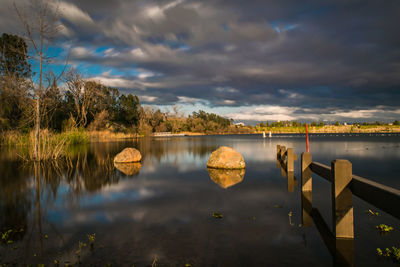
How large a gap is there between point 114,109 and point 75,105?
60.7ft

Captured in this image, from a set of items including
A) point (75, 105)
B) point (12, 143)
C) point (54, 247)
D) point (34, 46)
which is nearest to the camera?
point (54, 247)

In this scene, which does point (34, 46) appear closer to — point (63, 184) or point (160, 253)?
point (63, 184)

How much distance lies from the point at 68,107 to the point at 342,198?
170 feet

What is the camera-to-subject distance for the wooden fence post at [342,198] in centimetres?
464

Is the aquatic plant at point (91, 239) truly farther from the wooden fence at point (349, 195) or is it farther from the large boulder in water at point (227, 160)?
the large boulder in water at point (227, 160)

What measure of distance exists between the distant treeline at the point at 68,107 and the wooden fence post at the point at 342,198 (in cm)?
1593

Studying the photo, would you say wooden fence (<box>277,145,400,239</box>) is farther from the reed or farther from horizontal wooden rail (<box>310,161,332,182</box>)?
the reed

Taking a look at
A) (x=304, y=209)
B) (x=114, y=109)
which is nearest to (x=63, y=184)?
(x=304, y=209)

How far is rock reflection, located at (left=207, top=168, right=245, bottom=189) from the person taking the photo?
34.3 feet

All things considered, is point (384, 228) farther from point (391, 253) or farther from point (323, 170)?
point (323, 170)

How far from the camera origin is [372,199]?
12.7ft

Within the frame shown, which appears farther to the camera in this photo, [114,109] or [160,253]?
[114,109]

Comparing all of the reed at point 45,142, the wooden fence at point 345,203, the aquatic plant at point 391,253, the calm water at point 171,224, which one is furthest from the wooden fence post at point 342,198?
the reed at point 45,142

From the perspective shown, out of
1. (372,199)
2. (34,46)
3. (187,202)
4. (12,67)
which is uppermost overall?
(12,67)
